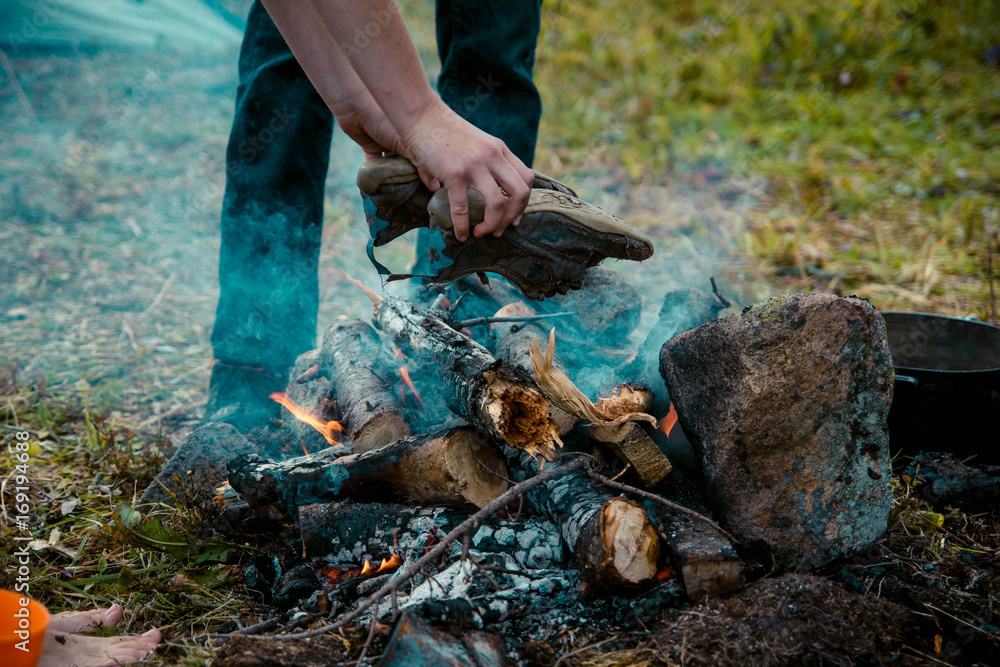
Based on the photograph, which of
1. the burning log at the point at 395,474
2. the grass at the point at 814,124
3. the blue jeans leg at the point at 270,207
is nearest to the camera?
the burning log at the point at 395,474

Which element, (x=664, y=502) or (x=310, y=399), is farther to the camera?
(x=310, y=399)

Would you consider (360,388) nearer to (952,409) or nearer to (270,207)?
(270,207)

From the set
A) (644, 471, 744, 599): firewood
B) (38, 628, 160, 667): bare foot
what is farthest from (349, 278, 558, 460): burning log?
(38, 628, 160, 667): bare foot

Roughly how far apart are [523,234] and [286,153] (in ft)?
3.95

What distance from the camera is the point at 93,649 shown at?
1283mm

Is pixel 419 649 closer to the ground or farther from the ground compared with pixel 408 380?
closer to the ground

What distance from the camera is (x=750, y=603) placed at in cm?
125

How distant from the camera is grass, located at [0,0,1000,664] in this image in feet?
→ 6.18

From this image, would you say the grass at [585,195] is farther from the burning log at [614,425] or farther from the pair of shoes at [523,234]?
the pair of shoes at [523,234]

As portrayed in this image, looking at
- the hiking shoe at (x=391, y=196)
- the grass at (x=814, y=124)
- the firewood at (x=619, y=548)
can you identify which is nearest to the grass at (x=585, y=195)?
the grass at (x=814, y=124)

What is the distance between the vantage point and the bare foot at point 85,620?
139 cm

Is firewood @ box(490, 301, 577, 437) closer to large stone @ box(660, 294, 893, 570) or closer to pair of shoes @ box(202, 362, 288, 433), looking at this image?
large stone @ box(660, 294, 893, 570)

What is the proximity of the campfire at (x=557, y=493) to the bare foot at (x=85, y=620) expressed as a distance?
1.16 ft

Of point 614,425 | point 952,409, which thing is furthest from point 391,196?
point 952,409
